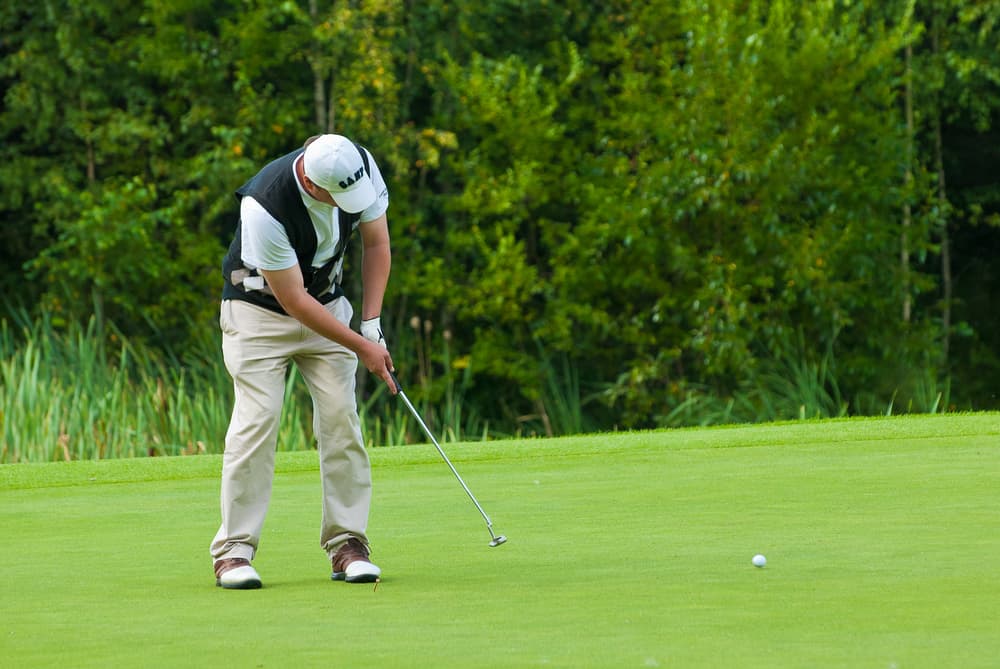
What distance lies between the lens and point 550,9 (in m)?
18.0

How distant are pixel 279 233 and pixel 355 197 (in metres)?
0.26

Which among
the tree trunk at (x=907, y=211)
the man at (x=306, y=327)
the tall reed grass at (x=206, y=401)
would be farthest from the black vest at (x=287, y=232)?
the tree trunk at (x=907, y=211)

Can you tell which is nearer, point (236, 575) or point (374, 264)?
point (236, 575)

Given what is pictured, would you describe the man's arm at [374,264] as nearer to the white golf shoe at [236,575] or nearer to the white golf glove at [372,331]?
the white golf glove at [372,331]

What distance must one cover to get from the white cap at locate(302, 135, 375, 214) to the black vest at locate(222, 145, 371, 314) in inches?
3.7

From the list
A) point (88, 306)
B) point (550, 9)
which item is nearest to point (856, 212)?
point (550, 9)

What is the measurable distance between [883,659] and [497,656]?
78 cm

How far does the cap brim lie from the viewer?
491 cm

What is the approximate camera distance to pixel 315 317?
199 inches

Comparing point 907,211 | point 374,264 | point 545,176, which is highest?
point 374,264

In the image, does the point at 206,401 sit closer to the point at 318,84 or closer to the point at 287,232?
the point at 318,84

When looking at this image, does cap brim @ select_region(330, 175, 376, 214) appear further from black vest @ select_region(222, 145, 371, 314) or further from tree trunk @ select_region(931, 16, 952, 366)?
tree trunk @ select_region(931, 16, 952, 366)

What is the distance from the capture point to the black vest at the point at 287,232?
5012 mm

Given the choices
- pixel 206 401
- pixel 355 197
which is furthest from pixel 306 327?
pixel 206 401
